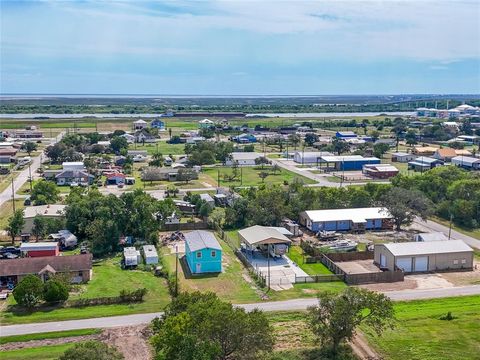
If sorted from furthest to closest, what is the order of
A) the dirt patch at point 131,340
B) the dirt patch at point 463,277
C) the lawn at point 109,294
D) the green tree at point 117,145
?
the green tree at point 117,145
the dirt patch at point 463,277
the lawn at point 109,294
the dirt patch at point 131,340

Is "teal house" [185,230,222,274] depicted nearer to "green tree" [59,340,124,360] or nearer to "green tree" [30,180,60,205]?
"green tree" [59,340,124,360]

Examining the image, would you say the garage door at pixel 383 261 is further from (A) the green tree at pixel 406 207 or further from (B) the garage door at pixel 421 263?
(A) the green tree at pixel 406 207

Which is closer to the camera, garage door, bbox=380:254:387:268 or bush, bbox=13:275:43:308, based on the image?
bush, bbox=13:275:43:308

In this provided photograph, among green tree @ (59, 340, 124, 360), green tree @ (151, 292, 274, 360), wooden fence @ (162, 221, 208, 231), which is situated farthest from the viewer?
wooden fence @ (162, 221, 208, 231)

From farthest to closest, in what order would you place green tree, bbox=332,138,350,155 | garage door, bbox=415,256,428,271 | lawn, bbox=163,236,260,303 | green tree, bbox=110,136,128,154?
green tree, bbox=110,136,128,154
green tree, bbox=332,138,350,155
garage door, bbox=415,256,428,271
lawn, bbox=163,236,260,303

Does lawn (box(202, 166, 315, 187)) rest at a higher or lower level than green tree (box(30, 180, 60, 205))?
lower

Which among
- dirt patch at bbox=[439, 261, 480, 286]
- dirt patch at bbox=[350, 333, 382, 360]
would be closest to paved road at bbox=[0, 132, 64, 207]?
dirt patch at bbox=[350, 333, 382, 360]

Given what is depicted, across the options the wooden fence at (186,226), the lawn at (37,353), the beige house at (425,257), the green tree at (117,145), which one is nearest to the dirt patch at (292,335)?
the lawn at (37,353)
